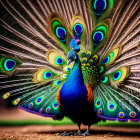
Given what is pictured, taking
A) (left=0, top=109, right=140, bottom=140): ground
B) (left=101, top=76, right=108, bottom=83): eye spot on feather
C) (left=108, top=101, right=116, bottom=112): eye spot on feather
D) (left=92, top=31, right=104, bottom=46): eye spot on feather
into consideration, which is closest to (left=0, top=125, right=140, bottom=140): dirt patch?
(left=0, top=109, right=140, bottom=140): ground

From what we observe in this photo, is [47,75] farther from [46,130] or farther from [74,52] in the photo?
[46,130]

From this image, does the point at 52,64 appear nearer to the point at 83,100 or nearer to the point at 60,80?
the point at 60,80

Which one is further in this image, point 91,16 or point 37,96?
point 37,96

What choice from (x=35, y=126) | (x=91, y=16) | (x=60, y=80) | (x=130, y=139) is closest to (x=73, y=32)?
(x=91, y=16)

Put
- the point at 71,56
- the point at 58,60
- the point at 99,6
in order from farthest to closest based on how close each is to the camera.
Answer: the point at 58,60
the point at 99,6
the point at 71,56

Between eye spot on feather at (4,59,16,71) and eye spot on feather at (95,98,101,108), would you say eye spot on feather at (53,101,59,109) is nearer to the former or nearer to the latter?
eye spot on feather at (95,98,101,108)

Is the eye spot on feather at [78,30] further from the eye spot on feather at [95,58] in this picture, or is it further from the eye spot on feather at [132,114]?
the eye spot on feather at [132,114]

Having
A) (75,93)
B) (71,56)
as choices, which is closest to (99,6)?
(71,56)
